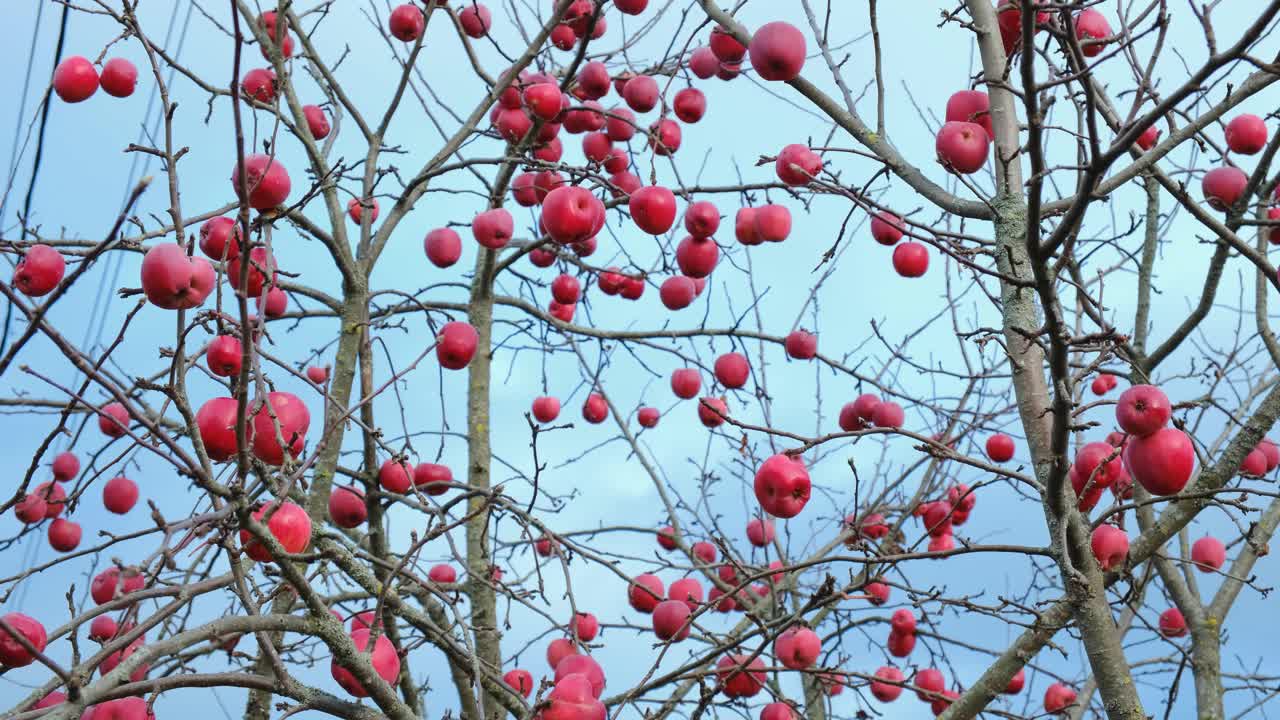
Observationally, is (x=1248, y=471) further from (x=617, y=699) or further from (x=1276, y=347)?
(x=617, y=699)

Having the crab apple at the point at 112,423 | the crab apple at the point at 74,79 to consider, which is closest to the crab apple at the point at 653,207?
the crab apple at the point at 112,423

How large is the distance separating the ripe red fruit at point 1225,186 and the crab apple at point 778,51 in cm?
167

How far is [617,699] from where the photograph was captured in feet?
13.1

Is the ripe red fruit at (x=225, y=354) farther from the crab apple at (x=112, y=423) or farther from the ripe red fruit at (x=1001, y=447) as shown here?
the ripe red fruit at (x=1001, y=447)

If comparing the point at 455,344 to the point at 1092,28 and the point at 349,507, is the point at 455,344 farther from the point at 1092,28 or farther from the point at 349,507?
the point at 1092,28

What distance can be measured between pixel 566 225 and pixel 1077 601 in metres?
2.19

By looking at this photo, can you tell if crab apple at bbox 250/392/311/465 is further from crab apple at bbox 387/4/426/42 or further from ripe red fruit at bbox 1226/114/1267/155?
ripe red fruit at bbox 1226/114/1267/155

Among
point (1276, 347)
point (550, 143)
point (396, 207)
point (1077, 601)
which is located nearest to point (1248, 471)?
point (1276, 347)

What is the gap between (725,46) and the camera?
13.3 feet

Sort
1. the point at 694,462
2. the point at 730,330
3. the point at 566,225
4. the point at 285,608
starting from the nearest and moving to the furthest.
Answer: the point at 566,225 → the point at 285,608 → the point at 730,330 → the point at 694,462

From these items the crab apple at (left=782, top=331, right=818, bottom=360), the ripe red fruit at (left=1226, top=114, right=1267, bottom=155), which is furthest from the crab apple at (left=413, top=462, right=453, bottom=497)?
the ripe red fruit at (left=1226, top=114, right=1267, bottom=155)

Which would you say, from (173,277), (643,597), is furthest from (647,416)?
(173,277)

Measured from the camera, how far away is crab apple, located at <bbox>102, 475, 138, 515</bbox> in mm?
4922

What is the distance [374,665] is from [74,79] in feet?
10.9
